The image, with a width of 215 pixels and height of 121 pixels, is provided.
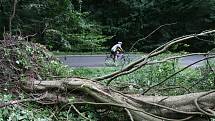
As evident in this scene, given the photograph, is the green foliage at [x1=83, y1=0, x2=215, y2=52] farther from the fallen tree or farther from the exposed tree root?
the exposed tree root

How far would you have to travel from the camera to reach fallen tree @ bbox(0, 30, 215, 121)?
282 inches

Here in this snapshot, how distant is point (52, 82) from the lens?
812cm

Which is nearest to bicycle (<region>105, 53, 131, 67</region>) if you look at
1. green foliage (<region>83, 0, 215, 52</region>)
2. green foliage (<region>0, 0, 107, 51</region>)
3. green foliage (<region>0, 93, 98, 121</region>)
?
green foliage (<region>0, 93, 98, 121</region>)

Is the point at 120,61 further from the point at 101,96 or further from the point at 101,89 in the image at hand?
the point at 101,96

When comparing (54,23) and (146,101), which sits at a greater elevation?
(146,101)

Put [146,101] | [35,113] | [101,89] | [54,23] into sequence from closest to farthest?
[35,113] → [146,101] → [101,89] → [54,23]

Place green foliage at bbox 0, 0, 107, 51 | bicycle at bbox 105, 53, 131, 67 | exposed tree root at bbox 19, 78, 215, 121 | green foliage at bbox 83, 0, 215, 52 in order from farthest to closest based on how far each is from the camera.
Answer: green foliage at bbox 83, 0, 215, 52, green foliage at bbox 0, 0, 107, 51, bicycle at bbox 105, 53, 131, 67, exposed tree root at bbox 19, 78, 215, 121

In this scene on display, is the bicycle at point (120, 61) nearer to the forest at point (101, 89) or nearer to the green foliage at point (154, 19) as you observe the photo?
the forest at point (101, 89)

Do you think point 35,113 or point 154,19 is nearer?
point 35,113

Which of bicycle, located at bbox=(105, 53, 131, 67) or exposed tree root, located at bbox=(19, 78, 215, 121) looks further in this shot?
bicycle, located at bbox=(105, 53, 131, 67)

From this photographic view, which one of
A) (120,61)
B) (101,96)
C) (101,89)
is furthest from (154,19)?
(101,96)

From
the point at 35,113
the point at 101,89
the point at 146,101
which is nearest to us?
the point at 35,113

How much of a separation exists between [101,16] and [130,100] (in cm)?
2238

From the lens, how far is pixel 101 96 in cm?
755
